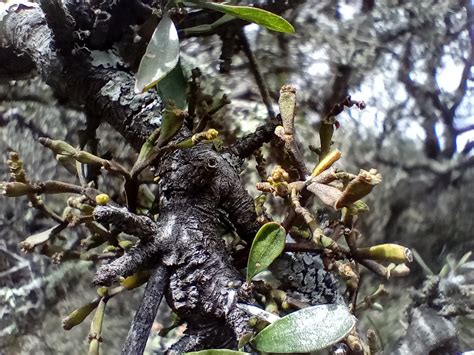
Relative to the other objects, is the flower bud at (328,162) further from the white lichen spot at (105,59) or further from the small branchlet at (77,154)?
the white lichen spot at (105,59)

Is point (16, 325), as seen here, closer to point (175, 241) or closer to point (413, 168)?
point (175, 241)

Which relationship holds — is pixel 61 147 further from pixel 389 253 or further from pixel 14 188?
pixel 389 253

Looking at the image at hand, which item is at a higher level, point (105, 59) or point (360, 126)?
point (105, 59)

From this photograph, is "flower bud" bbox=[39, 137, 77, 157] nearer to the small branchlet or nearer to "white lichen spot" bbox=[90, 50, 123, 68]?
the small branchlet

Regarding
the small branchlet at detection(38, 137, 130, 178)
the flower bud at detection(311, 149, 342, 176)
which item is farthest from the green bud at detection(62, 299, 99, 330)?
the flower bud at detection(311, 149, 342, 176)

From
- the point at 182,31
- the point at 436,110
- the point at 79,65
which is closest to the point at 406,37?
the point at 436,110

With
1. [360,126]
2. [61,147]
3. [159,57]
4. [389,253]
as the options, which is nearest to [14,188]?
[61,147]
